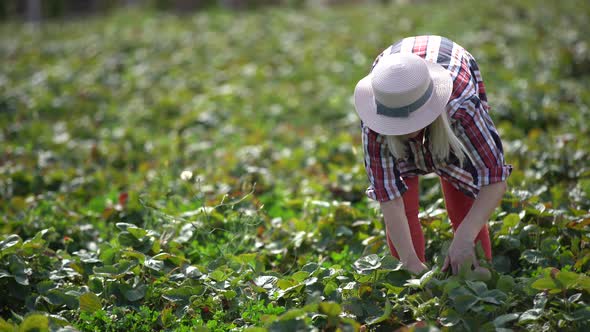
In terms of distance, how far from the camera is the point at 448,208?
2707mm

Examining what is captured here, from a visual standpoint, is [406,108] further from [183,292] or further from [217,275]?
[183,292]

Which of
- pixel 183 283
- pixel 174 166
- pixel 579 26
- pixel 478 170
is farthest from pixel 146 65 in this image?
pixel 478 170

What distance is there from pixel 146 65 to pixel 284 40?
193 cm

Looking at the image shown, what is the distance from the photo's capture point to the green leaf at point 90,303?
8.12ft

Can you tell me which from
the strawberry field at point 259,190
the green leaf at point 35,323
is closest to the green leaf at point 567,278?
the strawberry field at point 259,190

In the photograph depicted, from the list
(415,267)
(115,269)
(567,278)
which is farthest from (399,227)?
(115,269)

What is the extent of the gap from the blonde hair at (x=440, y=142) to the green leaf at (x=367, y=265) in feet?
1.32

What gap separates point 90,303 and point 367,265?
1053 mm

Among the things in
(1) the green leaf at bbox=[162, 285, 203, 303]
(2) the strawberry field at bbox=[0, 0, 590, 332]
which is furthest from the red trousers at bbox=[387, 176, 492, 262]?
(1) the green leaf at bbox=[162, 285, 203, 303]

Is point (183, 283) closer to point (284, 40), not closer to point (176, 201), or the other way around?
point (176, 201)

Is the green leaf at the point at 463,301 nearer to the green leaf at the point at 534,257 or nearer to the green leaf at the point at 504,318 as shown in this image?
the green leaf at the point at 504,318

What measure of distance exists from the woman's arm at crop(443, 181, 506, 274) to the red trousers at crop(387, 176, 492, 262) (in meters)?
0.23

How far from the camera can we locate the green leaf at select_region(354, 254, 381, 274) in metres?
2.40

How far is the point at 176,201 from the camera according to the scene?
3613 mm
